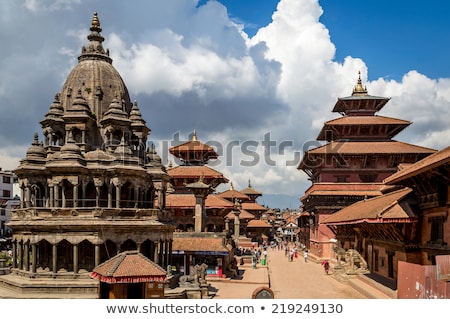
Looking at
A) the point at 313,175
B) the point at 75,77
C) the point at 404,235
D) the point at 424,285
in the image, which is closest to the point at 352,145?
the point at 313,175

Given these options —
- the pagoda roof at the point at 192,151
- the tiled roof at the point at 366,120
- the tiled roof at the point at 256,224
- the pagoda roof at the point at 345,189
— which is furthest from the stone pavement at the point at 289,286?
the tiled roof at the point at 256,224

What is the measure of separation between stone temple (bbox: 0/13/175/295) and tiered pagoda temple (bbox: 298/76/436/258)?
21526 millimetres

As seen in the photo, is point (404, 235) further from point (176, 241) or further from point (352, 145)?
point (352, 145)

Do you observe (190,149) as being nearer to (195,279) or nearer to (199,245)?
(199,245)

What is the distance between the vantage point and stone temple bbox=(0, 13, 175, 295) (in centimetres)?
2603

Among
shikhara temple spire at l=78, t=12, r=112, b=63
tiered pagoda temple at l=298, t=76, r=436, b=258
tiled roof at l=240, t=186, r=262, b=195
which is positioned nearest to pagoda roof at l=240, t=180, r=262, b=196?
tiled roof at l=240, t=186, r=262, b=195

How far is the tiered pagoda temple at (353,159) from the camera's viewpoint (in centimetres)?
4653

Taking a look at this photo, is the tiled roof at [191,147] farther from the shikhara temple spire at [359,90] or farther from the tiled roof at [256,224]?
the tiled roof at [256,224]

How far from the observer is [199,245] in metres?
33.5

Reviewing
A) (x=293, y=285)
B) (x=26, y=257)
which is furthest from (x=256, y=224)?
(x=26, y=257)

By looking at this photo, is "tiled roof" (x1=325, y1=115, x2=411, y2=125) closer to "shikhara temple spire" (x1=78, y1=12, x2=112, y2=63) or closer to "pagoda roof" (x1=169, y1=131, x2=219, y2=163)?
"pagoda roof" (x1=169, y1=131, x2=219, y2=163)

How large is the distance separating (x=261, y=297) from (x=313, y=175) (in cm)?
4095
